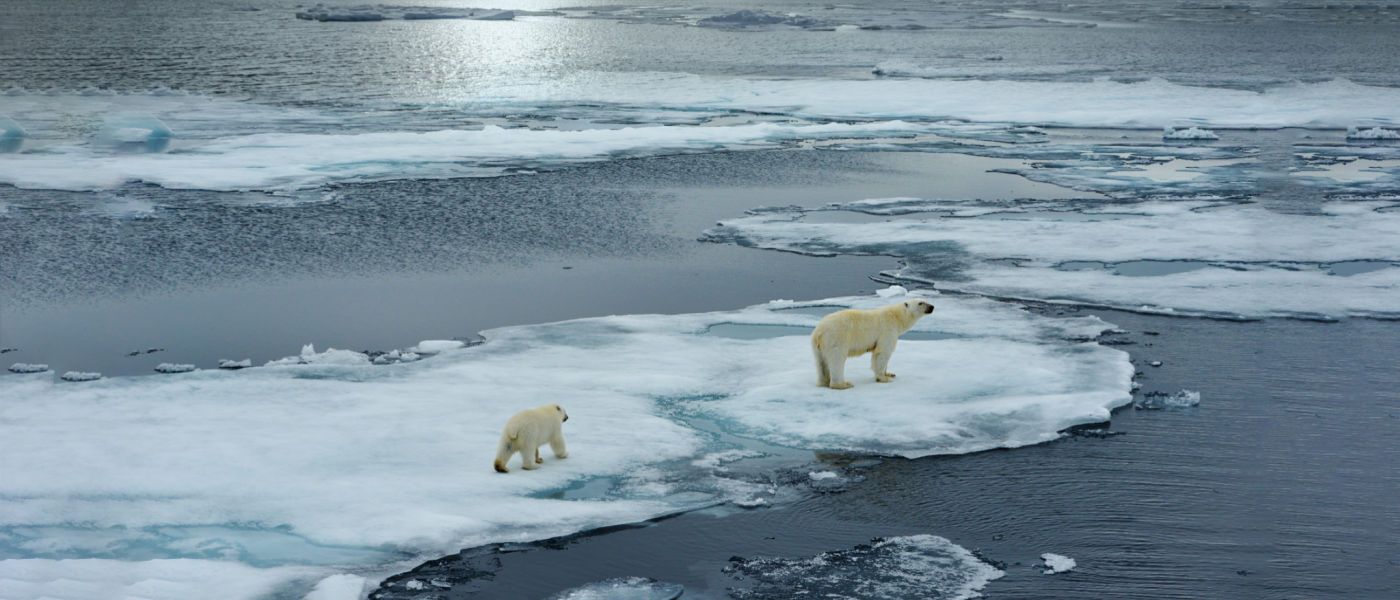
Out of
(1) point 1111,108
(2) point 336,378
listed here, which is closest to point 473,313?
(2) point 336,378

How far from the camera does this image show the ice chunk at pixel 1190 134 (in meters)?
20.6

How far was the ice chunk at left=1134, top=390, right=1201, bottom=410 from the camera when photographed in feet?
26.8

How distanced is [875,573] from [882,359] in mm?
2635

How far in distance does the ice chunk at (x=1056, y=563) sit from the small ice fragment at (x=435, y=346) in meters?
4.83

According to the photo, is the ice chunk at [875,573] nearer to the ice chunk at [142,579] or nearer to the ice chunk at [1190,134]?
the ice chunk at [142,579]

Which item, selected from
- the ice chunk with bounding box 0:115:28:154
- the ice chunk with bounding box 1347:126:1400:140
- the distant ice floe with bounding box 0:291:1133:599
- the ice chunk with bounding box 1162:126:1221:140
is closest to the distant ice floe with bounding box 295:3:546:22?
the ice chunk with bounding box 0:115:28:154

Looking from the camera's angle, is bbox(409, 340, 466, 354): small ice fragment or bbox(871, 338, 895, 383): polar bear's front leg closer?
bbox(871, 338, 895, 383): polar bear's front leg

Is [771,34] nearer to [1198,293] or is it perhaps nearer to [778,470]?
[1198,293]

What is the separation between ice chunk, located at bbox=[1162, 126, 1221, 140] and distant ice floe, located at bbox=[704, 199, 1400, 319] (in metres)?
5.92

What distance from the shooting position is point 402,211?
14.9 meters

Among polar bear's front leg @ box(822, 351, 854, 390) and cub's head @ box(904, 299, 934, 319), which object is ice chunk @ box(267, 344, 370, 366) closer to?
polar bear's front leg @ box(822, 351, 854, 390)

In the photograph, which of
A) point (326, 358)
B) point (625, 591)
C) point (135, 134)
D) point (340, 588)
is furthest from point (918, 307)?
point (135, 134)


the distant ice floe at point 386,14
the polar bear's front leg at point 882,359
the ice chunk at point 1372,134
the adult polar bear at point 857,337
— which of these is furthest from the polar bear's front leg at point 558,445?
the distant ice floe at point 386,14

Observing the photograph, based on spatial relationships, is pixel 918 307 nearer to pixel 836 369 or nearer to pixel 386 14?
pixel 836 369
